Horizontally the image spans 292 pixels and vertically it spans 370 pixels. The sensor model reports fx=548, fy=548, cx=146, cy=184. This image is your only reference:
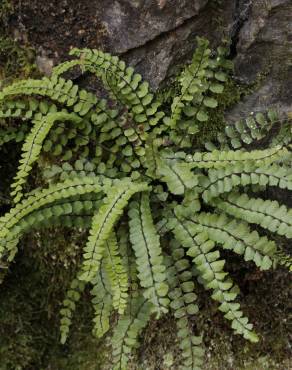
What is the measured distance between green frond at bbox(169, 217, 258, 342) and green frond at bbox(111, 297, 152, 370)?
1.92 feet

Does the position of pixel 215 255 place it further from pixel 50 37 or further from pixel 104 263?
pixel 50 37

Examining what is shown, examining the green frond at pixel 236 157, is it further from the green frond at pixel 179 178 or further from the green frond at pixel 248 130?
the green frond at pixel 248 130

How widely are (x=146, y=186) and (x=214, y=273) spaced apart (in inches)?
27.7

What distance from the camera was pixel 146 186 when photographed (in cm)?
356

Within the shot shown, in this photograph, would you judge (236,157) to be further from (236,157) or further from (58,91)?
(58,91)

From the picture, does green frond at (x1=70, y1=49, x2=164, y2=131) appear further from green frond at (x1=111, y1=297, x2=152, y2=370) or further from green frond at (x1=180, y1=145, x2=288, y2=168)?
green frond at (x1=111, y1=297, x2=152, y2=370)

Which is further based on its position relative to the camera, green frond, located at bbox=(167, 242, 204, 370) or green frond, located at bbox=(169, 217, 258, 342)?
green frond, located at bbox=(167, 242, 204, 370)

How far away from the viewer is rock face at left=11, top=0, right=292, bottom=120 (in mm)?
3857

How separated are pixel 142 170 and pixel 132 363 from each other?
60.7 inches

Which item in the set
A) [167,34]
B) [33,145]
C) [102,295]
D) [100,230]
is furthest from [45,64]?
[102,295]

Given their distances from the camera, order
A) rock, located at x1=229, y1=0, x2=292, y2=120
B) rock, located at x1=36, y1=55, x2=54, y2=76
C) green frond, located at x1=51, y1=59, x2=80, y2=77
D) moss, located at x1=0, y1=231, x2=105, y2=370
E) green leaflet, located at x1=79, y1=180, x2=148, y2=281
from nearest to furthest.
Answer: green leaflet, located at x1=79, y1=180, x2=148, y2=281 → green frond, located at x1=51, y1=59, x2=80, y2=77 → rock, located at x1=229, y1=0, x2=292, y2=120 → rock, located at x1=36, y1=55, x2=54, y2=76 → moss, located at x1=0, y1=231, x2=105, y2=370

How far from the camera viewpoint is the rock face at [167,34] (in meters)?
3.86

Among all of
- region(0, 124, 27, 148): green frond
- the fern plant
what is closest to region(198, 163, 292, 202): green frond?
the fern plant

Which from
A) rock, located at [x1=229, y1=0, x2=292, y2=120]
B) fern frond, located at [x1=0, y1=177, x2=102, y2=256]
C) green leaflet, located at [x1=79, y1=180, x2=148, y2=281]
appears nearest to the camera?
green leaflet, located at [x1=79, y1=180, x2=148, y2=281]
